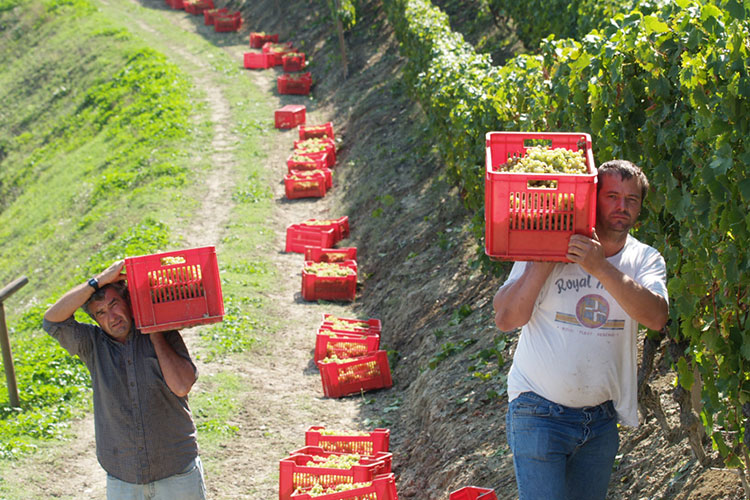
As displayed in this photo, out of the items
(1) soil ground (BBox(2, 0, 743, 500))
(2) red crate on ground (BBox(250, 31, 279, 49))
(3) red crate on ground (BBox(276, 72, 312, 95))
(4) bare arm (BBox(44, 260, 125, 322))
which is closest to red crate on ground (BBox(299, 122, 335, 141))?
(1) soil ground (BBox(2, 0, 743, 500))

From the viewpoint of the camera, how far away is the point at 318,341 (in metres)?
9.87

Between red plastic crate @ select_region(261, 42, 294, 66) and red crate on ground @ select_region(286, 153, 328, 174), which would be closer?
red crate on ground @ select_region(286, 153, 328, 174)

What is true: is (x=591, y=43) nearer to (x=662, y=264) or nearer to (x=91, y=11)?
(x=662, y=264)

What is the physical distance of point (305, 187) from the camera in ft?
54.7

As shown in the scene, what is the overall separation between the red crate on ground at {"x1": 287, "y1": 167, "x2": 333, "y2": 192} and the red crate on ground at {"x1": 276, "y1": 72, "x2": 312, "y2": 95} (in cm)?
693

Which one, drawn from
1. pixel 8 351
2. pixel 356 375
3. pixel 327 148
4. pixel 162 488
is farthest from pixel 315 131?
pixel 162 488

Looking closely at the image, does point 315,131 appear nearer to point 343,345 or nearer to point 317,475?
point 343,345

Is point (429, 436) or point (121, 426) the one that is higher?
point (121, 426)

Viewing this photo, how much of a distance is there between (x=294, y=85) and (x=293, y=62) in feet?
5.75

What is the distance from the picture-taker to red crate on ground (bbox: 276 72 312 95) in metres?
23.7

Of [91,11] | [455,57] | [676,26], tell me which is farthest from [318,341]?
[91,11]

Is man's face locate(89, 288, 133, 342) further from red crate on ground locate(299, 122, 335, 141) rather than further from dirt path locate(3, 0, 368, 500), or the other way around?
red crate on ground locate(299, 122, 335, 141)

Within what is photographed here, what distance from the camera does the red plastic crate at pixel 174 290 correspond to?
4.80 m

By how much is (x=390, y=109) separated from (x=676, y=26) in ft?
48.8
